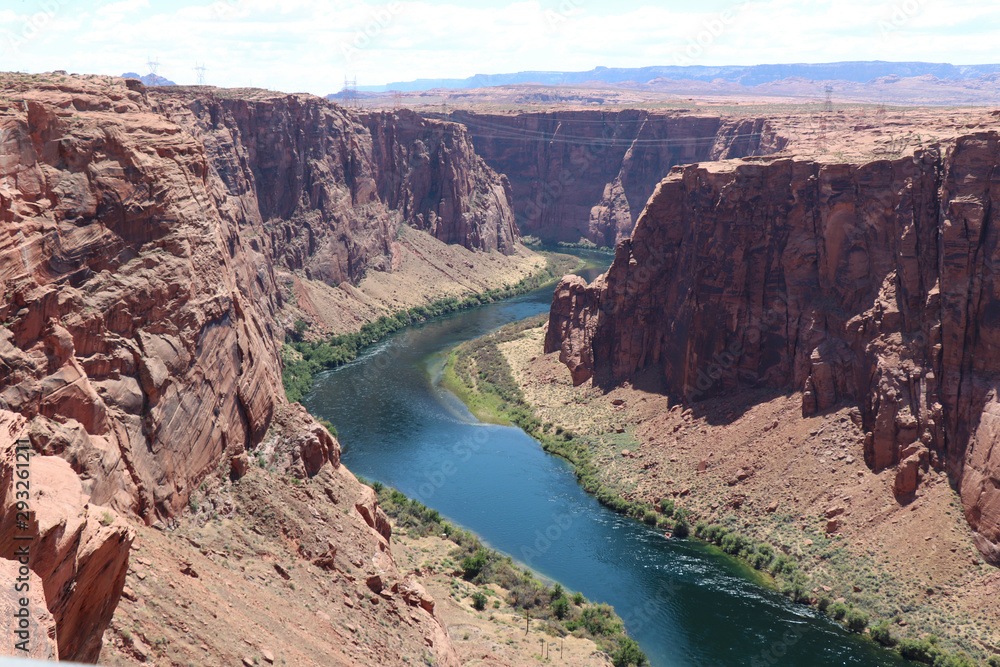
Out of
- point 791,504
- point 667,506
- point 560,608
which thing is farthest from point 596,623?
point 791,504

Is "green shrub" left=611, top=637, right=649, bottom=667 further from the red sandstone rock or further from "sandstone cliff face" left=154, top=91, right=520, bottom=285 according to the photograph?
"sandstone cliff face" left=154, top=91, right=520, bottom=285

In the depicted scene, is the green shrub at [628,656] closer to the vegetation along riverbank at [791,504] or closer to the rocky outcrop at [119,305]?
the vegetation along riverbank at [791,504]

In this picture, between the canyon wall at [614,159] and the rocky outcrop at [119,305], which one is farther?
the canyon wall at [614,159]

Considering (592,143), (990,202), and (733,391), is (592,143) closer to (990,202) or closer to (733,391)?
(733,391)

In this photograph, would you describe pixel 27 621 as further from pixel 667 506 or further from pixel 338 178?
pixel 338 178

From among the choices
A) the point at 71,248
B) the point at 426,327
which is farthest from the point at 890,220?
the point at 426,327

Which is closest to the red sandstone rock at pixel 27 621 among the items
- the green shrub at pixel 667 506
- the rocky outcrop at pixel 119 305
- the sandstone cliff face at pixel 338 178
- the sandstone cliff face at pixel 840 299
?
the rocky outcrop at pixel 119 305

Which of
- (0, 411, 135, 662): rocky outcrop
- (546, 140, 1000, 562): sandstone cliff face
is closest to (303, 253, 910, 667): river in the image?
(546, 140, 1000, 562): sandstone cliff face
